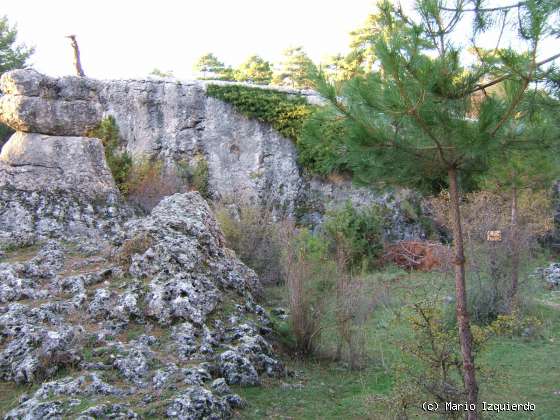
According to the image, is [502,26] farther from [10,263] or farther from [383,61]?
[10,263]

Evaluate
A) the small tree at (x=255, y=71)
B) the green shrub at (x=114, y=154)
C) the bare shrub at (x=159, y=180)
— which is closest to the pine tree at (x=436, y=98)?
the bare shrub at (x=159, y=180)

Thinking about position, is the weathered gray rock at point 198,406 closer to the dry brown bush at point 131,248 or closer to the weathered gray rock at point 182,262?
the weathered gray rock at point 182,262

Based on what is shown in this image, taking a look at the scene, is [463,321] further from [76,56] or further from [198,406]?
[76,56]

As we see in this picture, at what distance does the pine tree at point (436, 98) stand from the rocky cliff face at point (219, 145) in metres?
10.1

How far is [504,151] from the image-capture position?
158 inches

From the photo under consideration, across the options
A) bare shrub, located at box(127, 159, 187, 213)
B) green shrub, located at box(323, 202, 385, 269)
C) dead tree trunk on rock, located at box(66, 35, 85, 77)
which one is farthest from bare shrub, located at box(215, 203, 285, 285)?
dead tree trunk on rock, located at box(66, 35, 85, 77)

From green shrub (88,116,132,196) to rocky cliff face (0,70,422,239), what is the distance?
0.71 feet

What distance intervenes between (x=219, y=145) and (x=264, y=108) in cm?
147

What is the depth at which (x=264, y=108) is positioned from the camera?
48.9 ft

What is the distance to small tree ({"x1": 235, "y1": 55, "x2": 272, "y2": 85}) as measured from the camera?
2940 cm

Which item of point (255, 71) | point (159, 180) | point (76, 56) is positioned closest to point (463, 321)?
point (159, 180)

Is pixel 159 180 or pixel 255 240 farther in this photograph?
pixel 159 180

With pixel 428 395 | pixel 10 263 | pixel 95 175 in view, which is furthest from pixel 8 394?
pixel 95 175

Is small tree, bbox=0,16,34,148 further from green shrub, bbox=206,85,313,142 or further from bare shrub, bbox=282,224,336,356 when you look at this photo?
bare shrub, bbox=282,224,336,356
